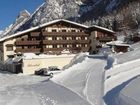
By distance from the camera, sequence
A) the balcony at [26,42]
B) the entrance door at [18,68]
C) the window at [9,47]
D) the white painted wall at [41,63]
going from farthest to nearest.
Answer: the window at [9,47], the balcony at [26,42], the entrance door at [18,68], the white painted wall at [41,63]

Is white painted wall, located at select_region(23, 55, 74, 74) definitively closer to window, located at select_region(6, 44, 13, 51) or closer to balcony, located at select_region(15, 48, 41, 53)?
balcony, located at select_region(15, 48, 41, 53)

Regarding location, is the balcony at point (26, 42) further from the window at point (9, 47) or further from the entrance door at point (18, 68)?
the entrance door at point (18, 68)

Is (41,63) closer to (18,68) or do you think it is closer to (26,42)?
(18,68)

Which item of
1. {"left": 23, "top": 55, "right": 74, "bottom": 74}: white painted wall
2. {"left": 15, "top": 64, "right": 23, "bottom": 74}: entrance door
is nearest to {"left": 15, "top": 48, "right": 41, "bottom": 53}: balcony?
{"left": 15, "top": 64, "right": 23, "bottom": 74}: entrance door

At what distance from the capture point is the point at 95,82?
30.4m

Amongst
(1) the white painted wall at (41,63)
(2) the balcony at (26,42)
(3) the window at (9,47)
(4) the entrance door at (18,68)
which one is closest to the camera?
(1) the white painted wall at (41,63)

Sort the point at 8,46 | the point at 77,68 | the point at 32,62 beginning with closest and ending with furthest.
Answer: the point at 77,68 → the point at 32,62 → the point at 8,46

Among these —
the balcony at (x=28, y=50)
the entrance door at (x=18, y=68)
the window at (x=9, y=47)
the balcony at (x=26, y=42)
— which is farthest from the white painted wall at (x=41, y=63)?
the window at (x=9, y=47)

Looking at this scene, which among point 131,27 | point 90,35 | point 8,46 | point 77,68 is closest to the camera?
point 77,68

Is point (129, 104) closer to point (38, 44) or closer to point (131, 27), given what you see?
point (38, 44)

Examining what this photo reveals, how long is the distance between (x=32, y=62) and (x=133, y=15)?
284 ft

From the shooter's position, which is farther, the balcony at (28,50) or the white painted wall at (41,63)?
the balcony at (28,50)

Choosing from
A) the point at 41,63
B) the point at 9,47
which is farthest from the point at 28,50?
the point at 41,63

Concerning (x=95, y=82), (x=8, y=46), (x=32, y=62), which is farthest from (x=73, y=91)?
(x=8, y=46)
